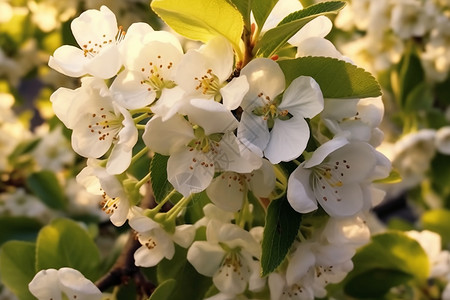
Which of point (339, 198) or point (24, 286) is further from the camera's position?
point (24, 286)

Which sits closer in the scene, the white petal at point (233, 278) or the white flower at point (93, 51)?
the white flower at point (93, 51)

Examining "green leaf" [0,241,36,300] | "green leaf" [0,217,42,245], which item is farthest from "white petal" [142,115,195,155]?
"green leaf" [0,217,42,245]

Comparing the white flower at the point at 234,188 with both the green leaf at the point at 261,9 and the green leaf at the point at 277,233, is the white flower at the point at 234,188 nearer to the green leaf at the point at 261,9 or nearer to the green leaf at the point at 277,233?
the green leaf at the point at 277,233

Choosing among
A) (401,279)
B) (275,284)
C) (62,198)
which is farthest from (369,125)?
(62,198)

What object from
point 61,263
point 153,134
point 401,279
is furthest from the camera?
point 401,279

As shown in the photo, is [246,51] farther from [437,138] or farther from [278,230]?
[437,138]

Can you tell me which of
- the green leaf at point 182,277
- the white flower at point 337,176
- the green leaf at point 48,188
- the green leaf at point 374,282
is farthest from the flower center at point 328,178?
the green leaf at point 48,188
